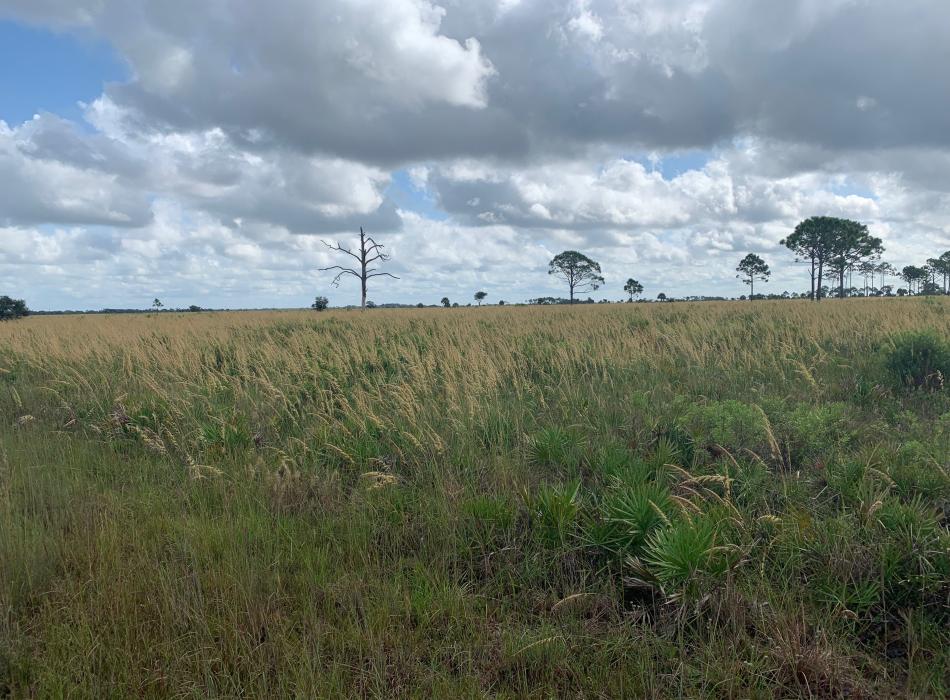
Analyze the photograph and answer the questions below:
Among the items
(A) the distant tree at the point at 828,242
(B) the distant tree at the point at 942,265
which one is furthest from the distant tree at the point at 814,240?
(B) the distant tree at the point at 942,265

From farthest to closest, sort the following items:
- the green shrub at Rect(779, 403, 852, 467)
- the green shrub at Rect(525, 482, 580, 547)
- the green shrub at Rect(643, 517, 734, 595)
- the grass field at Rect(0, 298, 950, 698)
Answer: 1. the green shrub at Rect(779, 403, 852, 467)
2. the green shrub at Rect(525, 482, 580, 547)
3. the green shrub at Rect(643, 517, 734, 595)
4. the grass field at Rect(0, 298, 950, 698)

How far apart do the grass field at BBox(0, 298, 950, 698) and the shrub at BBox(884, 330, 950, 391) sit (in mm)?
851

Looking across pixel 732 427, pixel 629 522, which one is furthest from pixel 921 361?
pixel 629 522

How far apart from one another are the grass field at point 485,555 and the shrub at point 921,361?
85 cm

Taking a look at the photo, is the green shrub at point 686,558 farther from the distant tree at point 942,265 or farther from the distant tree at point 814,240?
the distant tree at point 942,265

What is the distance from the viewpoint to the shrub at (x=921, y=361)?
646 cm

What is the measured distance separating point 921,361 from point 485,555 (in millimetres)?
6708

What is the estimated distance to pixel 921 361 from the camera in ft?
22.0

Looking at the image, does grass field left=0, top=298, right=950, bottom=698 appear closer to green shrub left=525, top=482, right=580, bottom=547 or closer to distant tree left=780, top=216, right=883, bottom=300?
green shrub left=525, top=482, right=580, bottom=547

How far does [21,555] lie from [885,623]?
4.38 meters

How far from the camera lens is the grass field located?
2.19 metres

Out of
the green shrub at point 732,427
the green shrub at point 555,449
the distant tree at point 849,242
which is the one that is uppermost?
the distant tree at point 849,242

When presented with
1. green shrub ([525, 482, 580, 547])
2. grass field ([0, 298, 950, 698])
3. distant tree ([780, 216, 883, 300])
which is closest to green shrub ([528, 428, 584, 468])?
grass field ([0, 298, 950, 698])

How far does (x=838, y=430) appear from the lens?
4555 mm
